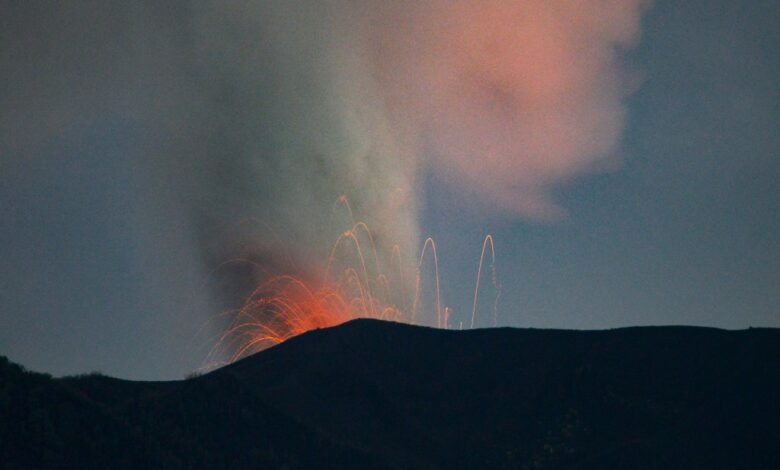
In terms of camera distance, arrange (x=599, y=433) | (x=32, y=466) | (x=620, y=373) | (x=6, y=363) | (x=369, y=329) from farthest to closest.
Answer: (x=369, y=329) < (x=620, y=373) < (x=599, y=433) < (x=6, y=363) < (x=32, y=466)

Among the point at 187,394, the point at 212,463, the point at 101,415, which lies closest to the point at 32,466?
the point at 101,415

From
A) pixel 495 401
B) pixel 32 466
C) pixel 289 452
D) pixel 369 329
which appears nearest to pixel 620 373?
pixel 495 401

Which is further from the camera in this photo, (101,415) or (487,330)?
(487,330)

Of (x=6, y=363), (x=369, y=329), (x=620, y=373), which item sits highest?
(x=369, y=329)

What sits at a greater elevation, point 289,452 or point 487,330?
point 487,330

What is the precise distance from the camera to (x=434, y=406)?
206 ft

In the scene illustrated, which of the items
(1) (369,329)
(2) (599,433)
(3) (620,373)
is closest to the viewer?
(2) (599,433)

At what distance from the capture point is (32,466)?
3731 centimetres

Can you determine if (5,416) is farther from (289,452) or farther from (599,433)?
(599,433)

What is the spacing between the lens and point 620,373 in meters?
62.0

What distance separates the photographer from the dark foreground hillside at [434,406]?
4366 cm

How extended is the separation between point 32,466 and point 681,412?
141 ft

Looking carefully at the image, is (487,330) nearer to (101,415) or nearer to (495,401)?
(495,401)

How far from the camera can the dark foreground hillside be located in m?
43.7
